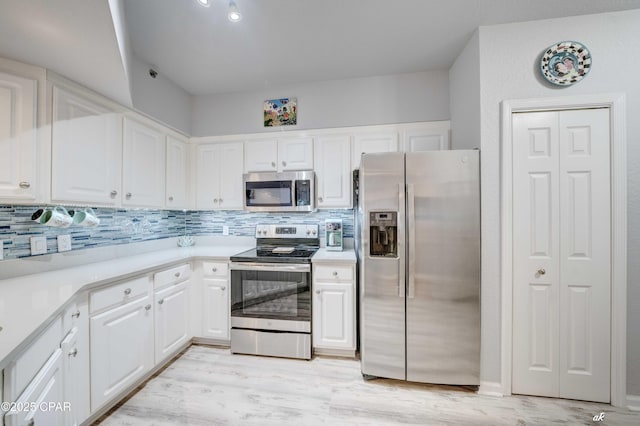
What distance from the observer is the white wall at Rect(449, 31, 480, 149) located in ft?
6.33

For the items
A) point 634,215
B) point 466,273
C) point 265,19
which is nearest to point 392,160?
point 466,273

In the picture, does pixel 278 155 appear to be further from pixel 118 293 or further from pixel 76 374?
pixel 76 374

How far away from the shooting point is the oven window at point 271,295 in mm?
2303

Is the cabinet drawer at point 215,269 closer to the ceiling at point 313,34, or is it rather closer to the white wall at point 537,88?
the ceiling at point 313,34

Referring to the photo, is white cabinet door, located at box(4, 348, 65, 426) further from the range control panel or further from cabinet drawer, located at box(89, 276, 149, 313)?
the range control panel

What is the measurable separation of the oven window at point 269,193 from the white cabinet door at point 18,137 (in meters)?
1.54

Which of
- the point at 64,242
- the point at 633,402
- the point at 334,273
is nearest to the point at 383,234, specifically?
the point at 334,273

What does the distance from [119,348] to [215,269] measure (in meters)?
0.91

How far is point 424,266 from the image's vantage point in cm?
190

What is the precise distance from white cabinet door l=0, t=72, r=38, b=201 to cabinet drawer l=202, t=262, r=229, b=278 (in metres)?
1.30

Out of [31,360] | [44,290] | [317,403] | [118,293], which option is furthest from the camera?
[317,403]

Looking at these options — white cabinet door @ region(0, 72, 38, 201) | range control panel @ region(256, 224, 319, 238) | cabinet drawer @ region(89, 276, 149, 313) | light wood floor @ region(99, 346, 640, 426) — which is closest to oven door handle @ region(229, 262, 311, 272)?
range control panel @ region(256, 224, 319, 238)

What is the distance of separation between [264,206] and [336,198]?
78 cm

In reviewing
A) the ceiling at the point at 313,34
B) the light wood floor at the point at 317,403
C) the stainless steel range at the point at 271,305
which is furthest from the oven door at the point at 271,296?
the ceiling at the point at 313,34
